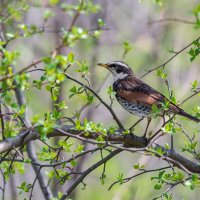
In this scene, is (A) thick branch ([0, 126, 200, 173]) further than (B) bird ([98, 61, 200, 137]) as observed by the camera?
No

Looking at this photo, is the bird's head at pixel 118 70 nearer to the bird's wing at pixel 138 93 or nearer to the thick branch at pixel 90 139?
the bird's wing at pixel 138 93

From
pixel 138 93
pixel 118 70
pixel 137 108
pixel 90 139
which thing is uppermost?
pixel 118 70

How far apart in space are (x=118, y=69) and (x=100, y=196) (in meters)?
4.11

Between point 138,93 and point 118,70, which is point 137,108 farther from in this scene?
point 118,70

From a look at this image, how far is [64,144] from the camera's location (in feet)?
14.3

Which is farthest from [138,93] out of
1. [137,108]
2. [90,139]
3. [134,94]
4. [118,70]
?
[90,139]

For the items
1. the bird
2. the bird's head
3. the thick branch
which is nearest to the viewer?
the thick branch

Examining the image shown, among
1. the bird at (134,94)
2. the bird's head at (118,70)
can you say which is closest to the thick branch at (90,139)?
the bird at (134,94)

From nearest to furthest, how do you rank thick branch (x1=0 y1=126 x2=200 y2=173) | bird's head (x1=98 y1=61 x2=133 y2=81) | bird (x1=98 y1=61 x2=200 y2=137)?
thick branch (x1=0 y1=126 x2=200 y2=173) < bird (x1=98 y1=61 x2=200 y2=137) < bird's head (x1=98 y1=61 x2=133 y2=81)

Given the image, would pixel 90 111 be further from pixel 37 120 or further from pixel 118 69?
pixel 37 120

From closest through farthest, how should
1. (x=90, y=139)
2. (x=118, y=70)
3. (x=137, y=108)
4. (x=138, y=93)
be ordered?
(x=90, y=139), (x=137, y=108), (x=138, y=93), (x=118, y=70)

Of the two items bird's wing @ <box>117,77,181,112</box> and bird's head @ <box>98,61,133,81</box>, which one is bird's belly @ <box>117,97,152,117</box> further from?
bird's head @ <box>98,61,133,81</box>

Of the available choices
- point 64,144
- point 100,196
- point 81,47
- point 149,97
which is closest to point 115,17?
point 81,47

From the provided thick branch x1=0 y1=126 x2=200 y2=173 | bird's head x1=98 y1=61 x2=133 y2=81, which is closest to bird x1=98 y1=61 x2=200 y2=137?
bird's head x1=98 y1=61 x2=133 y2=81
